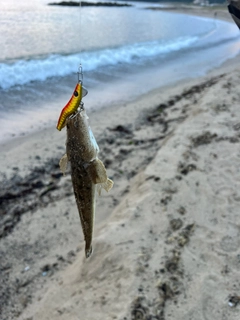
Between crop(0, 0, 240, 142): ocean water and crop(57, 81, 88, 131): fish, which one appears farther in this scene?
crop(0, 0, 240, 142): ocean water

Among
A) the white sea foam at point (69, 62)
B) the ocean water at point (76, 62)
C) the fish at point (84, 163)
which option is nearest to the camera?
the fish at point (84, 163)

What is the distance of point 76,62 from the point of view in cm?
1552

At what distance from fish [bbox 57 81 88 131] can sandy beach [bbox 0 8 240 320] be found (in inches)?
84.9

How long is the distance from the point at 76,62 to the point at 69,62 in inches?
15.3

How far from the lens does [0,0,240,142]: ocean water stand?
33.6 ft

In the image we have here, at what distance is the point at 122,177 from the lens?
21.9ft

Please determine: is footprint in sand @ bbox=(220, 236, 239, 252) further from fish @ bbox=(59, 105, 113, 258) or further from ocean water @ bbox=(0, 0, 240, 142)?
ocean water @ bbox=(0, 0, 240, 142)

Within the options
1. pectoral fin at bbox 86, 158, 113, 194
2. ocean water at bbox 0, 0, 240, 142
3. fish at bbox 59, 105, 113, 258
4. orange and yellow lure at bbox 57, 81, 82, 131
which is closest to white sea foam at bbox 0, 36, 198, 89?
ocean water at bbox 0, 0, 240, 142

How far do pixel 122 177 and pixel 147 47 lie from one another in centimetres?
1598

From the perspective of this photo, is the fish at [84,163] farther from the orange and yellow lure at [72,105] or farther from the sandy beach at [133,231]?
the sandy beach at [133,231]

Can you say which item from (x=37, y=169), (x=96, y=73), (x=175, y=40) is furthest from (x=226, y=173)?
(x=175, y=40)

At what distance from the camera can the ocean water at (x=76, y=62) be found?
10241mm

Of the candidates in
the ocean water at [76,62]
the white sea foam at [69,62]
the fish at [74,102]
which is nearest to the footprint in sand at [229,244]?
the fish at [74,102]

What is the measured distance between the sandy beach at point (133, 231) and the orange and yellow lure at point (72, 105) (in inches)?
84.8
